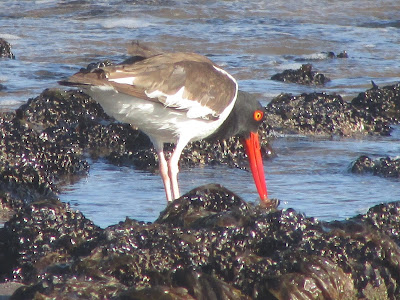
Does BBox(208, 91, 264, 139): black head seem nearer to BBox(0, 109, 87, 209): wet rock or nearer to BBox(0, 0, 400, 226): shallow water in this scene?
BBox(0, 0, 400, 226): shallow water

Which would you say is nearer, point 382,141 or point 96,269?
point 96,269

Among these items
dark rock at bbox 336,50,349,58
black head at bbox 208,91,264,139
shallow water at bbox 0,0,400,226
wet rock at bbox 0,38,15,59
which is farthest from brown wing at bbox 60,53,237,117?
dark rock at bbox 336,50,349,58

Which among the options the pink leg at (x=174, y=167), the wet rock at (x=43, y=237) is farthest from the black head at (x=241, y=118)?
the wet rock at (x=43, y=237)

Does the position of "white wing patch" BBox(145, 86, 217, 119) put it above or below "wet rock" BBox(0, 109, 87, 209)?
above

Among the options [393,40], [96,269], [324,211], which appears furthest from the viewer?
[393,40]

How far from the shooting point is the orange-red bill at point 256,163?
18.6ft

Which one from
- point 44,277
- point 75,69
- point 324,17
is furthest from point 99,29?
point 44,277

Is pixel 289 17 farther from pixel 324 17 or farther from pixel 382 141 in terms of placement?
pixel 382 141

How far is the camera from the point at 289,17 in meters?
14.7

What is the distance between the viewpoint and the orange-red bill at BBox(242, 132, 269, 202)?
223 inches

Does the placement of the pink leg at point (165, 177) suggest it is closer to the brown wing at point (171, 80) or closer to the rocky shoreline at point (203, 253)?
the brown wing at point (171, 80)

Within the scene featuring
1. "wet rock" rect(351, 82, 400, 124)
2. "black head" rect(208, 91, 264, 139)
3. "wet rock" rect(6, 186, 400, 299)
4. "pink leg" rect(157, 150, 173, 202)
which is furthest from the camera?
"wet rock" rect(351, 82, 400, 124)

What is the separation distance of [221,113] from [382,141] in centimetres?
255

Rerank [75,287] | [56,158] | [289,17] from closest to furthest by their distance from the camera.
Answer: [75,287] → [56,158] → [289,17]
